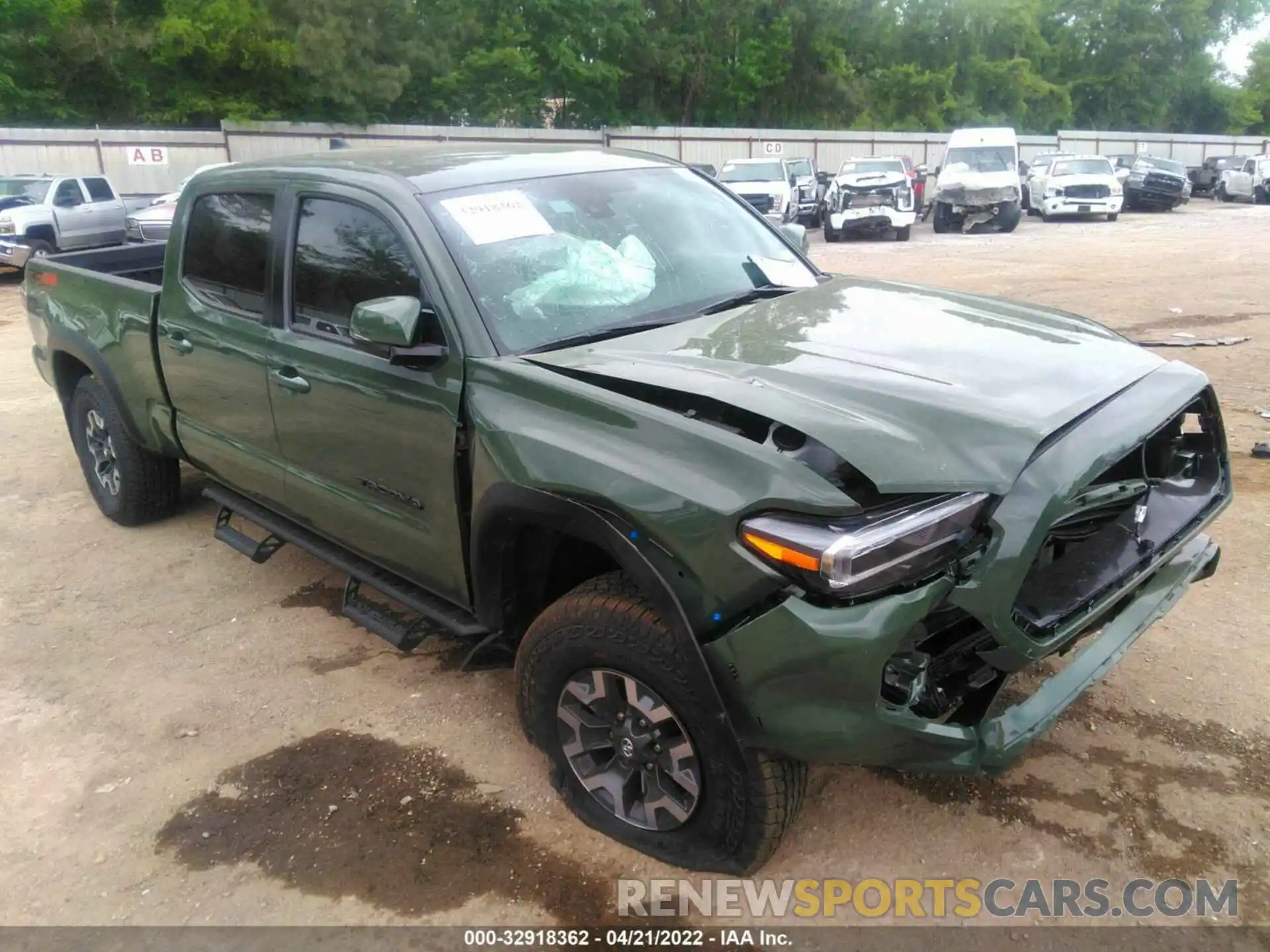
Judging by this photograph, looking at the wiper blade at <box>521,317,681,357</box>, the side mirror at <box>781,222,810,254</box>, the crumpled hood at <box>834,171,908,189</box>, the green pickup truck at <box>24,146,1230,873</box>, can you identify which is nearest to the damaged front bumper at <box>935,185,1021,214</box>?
the crumpled hood at <box>834,171,908,189</box>

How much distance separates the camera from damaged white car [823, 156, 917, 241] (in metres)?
21.1

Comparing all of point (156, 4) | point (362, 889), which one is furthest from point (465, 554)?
point (156, 4)

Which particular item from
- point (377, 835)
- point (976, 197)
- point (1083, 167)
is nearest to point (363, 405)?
point (377, 835)

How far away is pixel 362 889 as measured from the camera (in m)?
2.79

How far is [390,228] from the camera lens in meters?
3.31

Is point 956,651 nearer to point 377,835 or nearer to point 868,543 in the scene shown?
point 868,543

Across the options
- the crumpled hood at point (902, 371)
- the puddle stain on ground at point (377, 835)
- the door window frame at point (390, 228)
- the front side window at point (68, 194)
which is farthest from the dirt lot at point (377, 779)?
the front side window at point (68, 194)

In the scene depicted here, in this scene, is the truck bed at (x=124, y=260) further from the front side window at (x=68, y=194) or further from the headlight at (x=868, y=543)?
the front side window at (x=68, y=194)

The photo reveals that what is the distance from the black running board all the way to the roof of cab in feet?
4.57

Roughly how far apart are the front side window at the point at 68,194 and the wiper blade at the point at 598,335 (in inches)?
661

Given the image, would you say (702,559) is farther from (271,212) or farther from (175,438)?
(175,438)

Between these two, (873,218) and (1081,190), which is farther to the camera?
(1081,190)

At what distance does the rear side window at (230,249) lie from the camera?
12.8ft

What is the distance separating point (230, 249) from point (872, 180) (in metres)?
19.2
